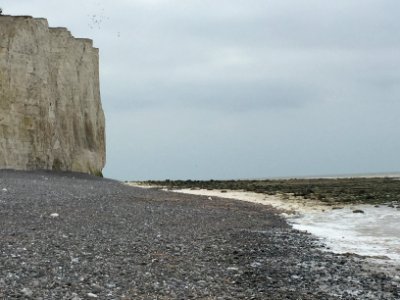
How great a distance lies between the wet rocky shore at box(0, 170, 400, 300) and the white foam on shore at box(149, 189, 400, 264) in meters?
1.13

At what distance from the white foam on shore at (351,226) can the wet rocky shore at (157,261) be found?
3.70ft

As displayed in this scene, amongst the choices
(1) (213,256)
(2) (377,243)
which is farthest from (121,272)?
(2) (377,243)

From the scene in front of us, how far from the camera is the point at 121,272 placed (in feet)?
25.0

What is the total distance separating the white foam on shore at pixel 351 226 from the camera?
1245 centimetres

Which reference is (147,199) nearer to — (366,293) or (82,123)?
(366,293)

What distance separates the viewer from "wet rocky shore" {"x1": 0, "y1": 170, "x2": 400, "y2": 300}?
695cm

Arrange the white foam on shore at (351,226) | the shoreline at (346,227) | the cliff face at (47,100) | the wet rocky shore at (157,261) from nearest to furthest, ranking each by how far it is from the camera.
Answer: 1. the wet rocky shore at (157,261)
2. the shoreline at (346,227)
3. the white foam on shore at (351,226)
4. the cliff face at (47,100)

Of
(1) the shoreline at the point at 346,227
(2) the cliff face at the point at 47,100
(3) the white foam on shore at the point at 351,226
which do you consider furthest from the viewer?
(2) the cliff face at the point at 47,100

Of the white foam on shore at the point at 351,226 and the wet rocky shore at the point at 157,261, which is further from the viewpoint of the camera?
the white foam on shore at the point at 351,226

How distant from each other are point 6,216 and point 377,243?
9.34 meters

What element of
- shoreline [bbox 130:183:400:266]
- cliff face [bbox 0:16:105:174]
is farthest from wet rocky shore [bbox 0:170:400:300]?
cliff face [bbox 0:16:105:174]

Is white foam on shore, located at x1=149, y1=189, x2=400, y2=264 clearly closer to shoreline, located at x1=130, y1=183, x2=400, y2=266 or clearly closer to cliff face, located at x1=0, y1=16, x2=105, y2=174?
shoreline, located at x1=130, y1=183, x2=400, y2=266

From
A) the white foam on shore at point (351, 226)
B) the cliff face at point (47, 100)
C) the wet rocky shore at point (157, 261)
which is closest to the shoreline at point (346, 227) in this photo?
the white foam on shore at point (351, 226)

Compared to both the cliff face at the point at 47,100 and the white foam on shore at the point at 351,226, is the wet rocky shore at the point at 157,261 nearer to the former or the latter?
the white foam on shore at the point at 351,226
